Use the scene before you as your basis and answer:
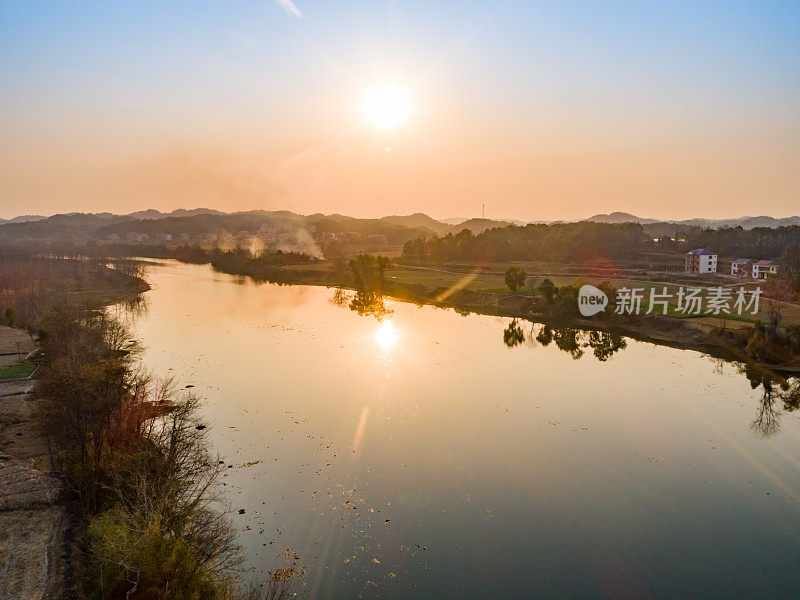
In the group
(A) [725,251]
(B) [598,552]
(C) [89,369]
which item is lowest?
(B) [598,552]

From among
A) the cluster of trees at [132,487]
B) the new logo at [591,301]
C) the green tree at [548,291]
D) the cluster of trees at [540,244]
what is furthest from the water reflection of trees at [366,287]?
the cluster of trees at [132,487]

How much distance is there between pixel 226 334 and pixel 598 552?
30.3m

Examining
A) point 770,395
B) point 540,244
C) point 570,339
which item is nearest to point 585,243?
point 540,244

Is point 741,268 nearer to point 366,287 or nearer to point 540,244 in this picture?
point 540,244

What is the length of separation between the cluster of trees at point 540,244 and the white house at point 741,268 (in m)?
18.3

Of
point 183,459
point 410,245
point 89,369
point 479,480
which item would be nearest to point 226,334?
point 89,369

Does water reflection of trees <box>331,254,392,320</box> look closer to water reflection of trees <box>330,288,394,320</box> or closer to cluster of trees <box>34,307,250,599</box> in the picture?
water reflection of trees <box>330,288,394,320</box>

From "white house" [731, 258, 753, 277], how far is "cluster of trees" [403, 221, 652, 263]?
18299mm

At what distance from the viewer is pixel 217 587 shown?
10.6m

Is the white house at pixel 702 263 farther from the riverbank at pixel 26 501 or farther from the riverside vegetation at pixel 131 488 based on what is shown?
the riverbank at pixel 26 501

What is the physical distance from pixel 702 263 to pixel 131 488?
225ft

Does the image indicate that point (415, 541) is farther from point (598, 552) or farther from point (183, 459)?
point (183, 459)

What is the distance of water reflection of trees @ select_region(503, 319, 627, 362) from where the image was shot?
34469 millimetres

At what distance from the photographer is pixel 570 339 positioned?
1511 inches
